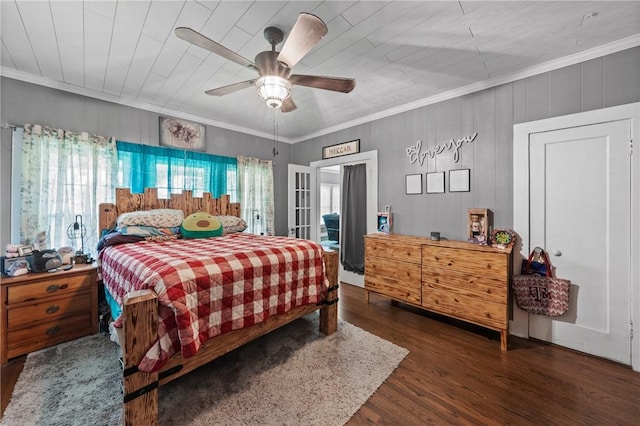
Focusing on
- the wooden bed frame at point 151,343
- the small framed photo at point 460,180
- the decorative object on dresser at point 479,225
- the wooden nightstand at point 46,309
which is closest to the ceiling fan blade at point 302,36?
the wooden bed frame at point 151,343

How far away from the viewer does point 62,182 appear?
103 inches

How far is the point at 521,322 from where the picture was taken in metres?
2.40

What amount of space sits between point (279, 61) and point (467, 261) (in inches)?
93.4

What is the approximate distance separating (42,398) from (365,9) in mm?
3283

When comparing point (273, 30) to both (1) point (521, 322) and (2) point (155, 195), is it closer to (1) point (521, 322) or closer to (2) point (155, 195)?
(2) point (155, 195)

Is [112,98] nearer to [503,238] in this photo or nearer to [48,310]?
[48,310]

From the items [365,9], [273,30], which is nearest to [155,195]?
[273,30]

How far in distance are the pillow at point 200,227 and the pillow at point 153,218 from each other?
14 centimetres

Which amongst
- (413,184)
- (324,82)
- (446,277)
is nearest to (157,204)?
(324,82)

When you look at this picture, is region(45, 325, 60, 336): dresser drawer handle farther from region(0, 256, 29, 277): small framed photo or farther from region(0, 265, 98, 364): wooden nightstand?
region(0, 256, 29, 277): small framed photo

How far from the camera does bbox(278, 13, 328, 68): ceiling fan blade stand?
1317mm

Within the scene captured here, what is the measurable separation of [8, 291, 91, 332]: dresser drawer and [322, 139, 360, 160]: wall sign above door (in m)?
3.54

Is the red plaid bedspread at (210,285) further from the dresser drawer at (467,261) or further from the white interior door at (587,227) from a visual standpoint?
the white interior door at (587,227)

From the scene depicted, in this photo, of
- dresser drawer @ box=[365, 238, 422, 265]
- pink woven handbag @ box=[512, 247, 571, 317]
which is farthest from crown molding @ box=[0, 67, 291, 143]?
pink woven handbag @ box=[512, 247, 571, 317]
